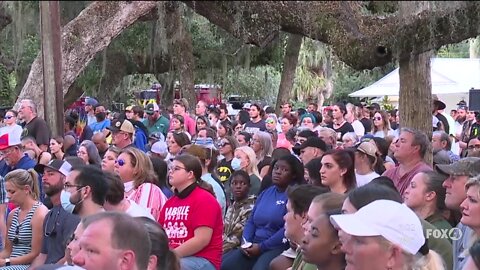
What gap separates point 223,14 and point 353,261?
3.24 meters

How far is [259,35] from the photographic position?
755cm

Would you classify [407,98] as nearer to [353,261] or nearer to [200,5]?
[200,5]

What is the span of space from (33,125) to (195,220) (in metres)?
4.20

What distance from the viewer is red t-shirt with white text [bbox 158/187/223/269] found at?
5.70m

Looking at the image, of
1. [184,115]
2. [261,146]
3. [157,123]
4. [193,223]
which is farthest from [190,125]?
[193,223]

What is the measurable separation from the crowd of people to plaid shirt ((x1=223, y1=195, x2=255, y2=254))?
0.03 ft

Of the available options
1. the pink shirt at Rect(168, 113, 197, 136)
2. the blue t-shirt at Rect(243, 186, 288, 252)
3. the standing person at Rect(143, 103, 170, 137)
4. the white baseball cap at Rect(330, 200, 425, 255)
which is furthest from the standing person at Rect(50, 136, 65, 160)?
the white baseball cap at Rect(330, 200, 425, 255)

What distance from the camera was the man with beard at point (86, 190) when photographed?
17.1 ft

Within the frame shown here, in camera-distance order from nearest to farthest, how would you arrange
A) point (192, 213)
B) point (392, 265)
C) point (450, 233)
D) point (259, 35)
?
point (392, 265), point (450, 233), point (192, 213), point (259, 35)

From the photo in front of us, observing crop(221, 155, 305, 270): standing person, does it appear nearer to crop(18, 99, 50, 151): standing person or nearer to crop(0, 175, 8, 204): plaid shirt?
crop(0, 175, 8, 204): plaid shirt

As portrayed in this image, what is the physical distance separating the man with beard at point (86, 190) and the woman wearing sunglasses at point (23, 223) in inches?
31.1

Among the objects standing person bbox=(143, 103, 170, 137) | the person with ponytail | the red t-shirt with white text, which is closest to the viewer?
the person with ponytail

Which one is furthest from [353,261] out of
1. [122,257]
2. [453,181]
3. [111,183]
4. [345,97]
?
[345,97]

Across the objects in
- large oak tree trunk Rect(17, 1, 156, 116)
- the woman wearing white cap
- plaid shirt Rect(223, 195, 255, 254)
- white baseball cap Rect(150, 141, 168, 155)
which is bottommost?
plaid shirt Rect(223, 195, 255, 254)
